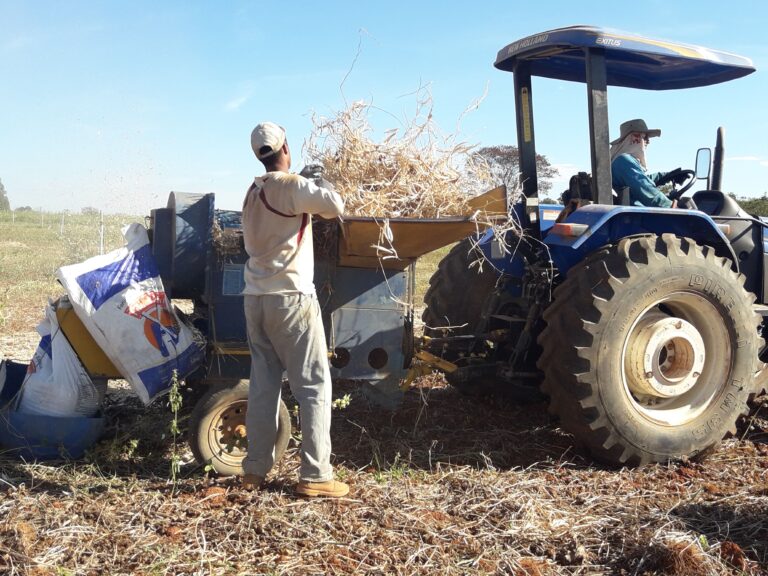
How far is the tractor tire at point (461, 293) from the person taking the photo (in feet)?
16.8

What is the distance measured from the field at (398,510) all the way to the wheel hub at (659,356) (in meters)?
0.46

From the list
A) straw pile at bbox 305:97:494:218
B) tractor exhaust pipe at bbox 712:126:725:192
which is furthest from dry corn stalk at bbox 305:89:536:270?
tractor exhaust pipe at bbox 712:126:725:192

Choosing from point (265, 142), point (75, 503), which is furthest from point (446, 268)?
point (75, 503)

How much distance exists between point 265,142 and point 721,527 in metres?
2.74

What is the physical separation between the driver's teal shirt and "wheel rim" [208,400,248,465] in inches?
112

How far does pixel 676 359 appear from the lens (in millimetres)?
4207

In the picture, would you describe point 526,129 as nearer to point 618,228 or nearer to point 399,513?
point 618,228

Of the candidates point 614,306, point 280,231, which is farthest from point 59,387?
point 614,306

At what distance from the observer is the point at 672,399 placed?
4.25m

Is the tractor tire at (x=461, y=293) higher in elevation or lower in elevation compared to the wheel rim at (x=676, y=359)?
higher

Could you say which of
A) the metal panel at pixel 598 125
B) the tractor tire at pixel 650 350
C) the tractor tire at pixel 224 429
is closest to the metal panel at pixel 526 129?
the metal panel at pixel 598 125

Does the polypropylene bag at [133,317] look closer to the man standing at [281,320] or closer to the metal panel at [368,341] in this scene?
the man standing at [281,320]

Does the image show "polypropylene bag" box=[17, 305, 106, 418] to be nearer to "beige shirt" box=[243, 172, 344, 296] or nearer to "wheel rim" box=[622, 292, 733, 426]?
"beige shirt" box=[243, 172, 344, 296]

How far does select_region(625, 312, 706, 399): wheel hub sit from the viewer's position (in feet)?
13.3
